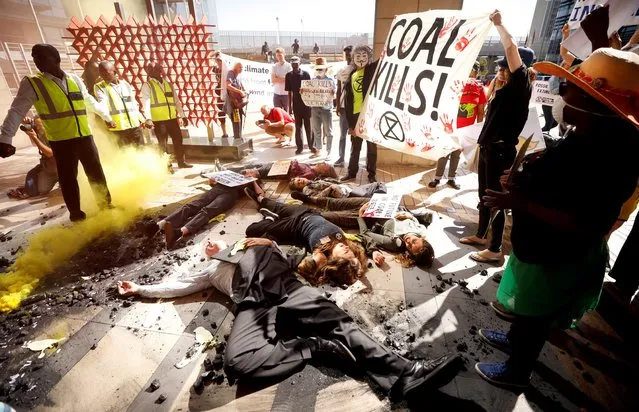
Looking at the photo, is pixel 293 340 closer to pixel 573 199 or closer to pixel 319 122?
pixel 573 199

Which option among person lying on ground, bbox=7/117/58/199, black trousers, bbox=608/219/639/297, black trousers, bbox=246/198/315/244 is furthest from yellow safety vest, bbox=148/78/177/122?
black trousers, bbox=608/219/639/297

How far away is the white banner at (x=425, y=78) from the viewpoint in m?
3.35

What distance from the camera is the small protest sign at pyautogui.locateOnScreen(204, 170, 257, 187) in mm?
4841

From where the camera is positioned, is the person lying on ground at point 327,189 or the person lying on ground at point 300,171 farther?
the person lying on ground at point 300,171

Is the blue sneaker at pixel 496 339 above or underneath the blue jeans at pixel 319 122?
underneath

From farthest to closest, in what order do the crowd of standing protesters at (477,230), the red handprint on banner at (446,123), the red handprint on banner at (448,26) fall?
the red handprint on banner at (446,123) < the red handprint on banner at (448,26) < the crowd of standing protesters at (477,230)

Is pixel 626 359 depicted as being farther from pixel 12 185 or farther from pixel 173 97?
pixel 12 185

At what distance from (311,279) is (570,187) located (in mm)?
2357

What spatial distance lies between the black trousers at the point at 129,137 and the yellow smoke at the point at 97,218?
4.8 inches

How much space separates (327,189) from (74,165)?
147 inches

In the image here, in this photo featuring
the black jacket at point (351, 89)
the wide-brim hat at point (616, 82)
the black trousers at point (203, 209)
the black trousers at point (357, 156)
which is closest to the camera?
the wide-brim hat at point (616, 82)

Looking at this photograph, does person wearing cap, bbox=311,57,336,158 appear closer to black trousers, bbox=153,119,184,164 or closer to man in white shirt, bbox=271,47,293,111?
man in white shirt, bbox=271,47,293,111

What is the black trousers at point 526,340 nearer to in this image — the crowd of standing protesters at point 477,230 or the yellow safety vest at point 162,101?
the crowd of standing protesters at point 477,230

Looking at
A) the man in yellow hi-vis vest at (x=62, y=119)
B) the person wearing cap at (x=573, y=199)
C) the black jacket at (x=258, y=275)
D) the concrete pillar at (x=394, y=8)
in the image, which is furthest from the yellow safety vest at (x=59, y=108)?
the concrete pillar at (x=394, y=8)
